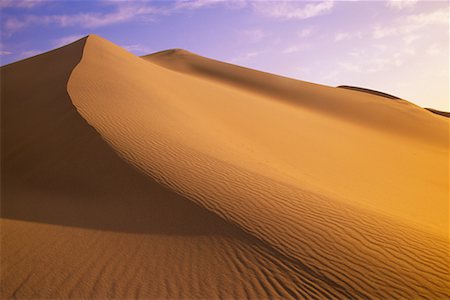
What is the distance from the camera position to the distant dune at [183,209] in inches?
148

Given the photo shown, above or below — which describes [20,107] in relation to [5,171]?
above

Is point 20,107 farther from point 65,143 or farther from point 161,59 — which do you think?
point 161,59

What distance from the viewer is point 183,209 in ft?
16.6

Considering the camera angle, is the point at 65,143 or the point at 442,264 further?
the point at 65,143

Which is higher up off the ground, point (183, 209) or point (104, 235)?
point (183, 209)

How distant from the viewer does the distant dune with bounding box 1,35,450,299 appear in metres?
3.76

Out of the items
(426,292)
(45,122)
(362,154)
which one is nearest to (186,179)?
(426,292)

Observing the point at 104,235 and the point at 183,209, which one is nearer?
the point at 104,235

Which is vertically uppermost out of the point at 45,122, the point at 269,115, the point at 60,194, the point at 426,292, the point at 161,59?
the point at 161,59

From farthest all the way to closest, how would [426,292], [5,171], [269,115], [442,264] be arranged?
1. [269,115]
2. [5,171]
3. [442,264]
4. [426,292]

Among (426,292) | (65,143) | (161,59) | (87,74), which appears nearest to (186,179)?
(65,143)

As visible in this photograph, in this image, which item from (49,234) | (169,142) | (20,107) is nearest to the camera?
(49,234)

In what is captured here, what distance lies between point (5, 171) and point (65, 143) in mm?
1403

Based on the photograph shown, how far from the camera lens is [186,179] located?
19.6 feet
